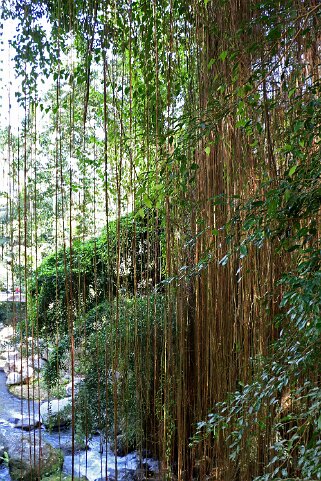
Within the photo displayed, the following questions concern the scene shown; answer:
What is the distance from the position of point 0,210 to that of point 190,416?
15.8ft

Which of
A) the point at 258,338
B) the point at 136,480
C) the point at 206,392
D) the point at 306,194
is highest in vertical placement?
the point at 306,194

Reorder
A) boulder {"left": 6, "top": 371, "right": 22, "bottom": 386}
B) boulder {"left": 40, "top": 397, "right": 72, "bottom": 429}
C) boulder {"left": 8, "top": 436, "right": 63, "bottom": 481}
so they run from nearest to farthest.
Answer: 1. boulder {"left": 8, "top": 436, "right": 63, "bottom": 481}
2. boulder {"left": 40, "top": 397, "right": 72, "bottom": 429}
3. boulder {"left": 6, "top": 371, "right": 22, "bottom": 386}

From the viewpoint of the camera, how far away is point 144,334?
312 centimetres

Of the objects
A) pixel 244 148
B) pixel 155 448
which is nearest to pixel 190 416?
pixel 155 448

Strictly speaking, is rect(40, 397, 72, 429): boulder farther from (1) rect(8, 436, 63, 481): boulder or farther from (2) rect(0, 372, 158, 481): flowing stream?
(1) rect(8, 436, 63, 481): boulder

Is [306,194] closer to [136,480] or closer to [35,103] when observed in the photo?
[35,103]

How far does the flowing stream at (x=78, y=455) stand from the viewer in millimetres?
3129

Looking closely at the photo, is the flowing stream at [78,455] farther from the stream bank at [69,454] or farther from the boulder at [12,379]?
the boulder at [12,379]

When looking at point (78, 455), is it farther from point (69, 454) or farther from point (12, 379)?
point (12, 379)

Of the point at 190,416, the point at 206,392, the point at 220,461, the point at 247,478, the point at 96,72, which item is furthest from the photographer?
the point at 96,72

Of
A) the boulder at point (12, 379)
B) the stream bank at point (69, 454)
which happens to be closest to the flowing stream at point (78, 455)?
the stream bank at point (69, 454)

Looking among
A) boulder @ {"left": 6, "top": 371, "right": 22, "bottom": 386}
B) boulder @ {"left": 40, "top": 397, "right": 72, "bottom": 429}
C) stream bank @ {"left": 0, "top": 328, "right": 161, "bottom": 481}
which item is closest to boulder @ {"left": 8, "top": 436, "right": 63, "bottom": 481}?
stream bank @ {"left": 0, "top": 328, "right": 161, "bottom": 481}

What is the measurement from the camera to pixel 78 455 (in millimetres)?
3494

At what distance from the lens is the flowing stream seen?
313cm
